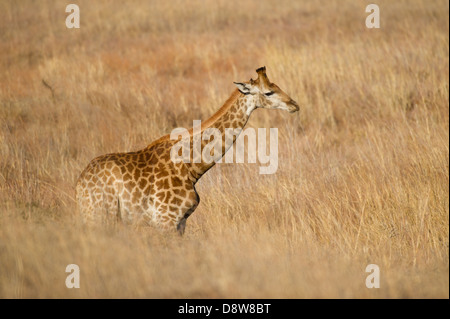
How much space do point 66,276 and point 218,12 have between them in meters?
16.4

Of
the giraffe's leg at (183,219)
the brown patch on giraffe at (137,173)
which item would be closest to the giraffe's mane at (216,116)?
the brown patch on giraffe at (137,173)

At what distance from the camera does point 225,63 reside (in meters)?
15.6

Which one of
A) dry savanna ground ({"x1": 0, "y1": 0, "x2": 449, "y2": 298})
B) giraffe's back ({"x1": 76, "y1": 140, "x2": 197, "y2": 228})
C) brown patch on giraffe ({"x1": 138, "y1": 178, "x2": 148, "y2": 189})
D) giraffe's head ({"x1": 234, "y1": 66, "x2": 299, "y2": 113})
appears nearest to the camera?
dry savanna ground ({"x1": 0, "y1": 0, "x2": 449, "y2": 298})

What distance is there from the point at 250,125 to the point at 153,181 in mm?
5790

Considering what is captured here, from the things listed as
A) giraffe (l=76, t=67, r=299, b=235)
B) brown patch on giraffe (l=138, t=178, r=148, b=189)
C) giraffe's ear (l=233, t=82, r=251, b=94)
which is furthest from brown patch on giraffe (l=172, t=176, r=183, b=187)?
giraffe's ear (l=233, t=82, r=251, b=94)

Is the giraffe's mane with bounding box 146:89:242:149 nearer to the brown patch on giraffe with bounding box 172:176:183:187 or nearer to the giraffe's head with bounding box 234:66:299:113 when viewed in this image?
the giraffe's head with bounding box 234:66:299:113

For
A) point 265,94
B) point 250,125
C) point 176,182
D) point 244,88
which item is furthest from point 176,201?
Answer: point 250,125

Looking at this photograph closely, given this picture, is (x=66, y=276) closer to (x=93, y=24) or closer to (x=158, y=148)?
(x=158, y=148)

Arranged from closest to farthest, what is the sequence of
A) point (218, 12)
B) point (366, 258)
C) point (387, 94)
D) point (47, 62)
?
point (366, 258)
point (387, 94)
point (47, 62)
point (218, 12)

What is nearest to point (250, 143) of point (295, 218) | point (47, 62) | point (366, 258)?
point (295, 218)

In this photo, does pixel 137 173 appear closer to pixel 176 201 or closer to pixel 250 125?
pixel 176 201

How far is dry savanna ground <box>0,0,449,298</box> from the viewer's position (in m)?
5.33

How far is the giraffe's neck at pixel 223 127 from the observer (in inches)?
257

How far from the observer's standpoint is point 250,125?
11.9 metres
